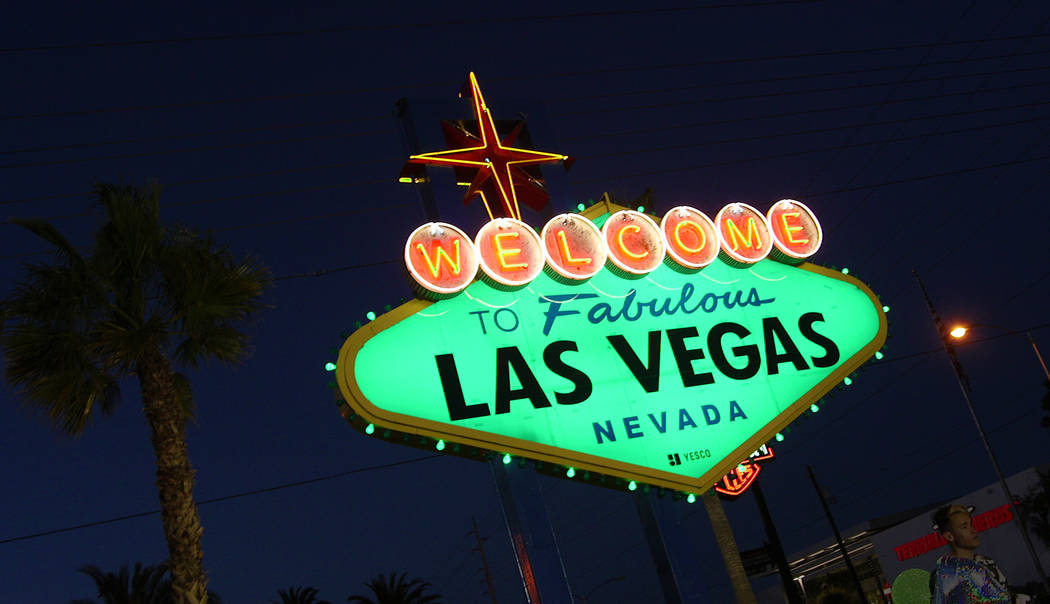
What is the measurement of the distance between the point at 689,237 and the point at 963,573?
9973 mm

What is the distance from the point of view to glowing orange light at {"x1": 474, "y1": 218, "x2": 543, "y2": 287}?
1373 cm

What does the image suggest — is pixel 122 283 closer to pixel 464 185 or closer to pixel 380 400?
pixel 380 400

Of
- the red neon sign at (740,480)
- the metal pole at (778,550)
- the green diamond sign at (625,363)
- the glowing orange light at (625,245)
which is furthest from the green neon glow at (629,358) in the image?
the metal pole at (778,550)

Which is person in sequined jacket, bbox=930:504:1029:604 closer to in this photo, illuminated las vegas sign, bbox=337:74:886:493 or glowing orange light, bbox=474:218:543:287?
illuminated las vegas sign, bbox=337:74:886:493

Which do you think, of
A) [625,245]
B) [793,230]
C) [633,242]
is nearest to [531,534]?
[625,245]

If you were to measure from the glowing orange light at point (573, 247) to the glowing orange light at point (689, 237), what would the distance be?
130 centimetres

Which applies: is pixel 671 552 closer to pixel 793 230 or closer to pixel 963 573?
pixel 793 230

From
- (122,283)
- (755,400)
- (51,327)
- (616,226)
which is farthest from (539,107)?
(51,327)

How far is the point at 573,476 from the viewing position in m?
13.4

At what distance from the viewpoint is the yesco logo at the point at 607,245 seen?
13469 mm

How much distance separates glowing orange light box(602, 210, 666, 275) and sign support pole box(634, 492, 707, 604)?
3623 millimetres

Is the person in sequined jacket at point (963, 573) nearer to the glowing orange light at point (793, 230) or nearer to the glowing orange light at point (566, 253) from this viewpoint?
the glowing orange light at point (566, 253)

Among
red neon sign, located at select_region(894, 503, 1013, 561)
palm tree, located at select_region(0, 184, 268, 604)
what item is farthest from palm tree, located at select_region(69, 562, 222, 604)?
red neon sign, located at select_region(894, 503, 1013, 561)

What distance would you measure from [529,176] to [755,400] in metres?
5.52
